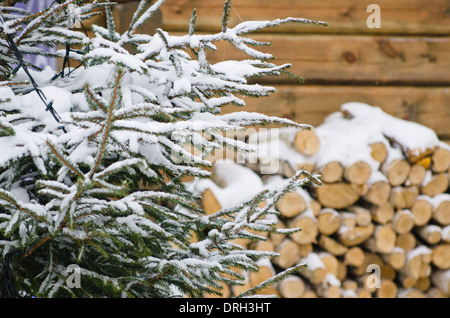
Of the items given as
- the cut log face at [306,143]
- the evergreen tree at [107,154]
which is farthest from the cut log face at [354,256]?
the evergreen tree at [107,154]

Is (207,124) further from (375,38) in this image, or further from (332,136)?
(375,38)

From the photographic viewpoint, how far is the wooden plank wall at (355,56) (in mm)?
3301

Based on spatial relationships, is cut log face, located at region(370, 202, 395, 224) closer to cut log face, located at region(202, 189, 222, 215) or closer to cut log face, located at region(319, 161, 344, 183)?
cut log face, located at region(319, 161, 344, 183)

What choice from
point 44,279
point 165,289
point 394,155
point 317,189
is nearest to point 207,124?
point 44,279

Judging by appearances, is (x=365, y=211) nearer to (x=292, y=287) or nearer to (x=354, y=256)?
(x=354, y=256)

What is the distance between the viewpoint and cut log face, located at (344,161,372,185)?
2.91 m

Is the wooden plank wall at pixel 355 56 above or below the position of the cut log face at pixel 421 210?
above

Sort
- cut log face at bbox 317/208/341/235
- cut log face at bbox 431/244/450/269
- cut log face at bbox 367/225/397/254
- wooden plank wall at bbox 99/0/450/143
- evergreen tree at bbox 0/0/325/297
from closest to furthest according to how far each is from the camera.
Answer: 1. evergreen tree at bbox 0/0/325/297
2. cut log face at bbox 317/208/341/235
3. cut log face at bbox 367/225/397/254
4. cut log face at bbox 431/244/450/269
5. wooden plank wall at bbox 99/0/450/143

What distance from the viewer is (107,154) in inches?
42.5

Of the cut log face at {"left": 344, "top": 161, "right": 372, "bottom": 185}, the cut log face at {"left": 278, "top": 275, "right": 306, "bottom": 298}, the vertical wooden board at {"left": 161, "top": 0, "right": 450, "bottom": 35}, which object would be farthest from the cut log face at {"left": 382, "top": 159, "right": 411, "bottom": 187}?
the vertical wooden board at {"left": 161, "top": 0, "right": 450, "bottom": 35}

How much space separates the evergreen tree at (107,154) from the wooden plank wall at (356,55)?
199 cm

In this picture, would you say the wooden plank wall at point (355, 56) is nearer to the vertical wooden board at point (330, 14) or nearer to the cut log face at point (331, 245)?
the vertical wooden board at point (330, 14)
